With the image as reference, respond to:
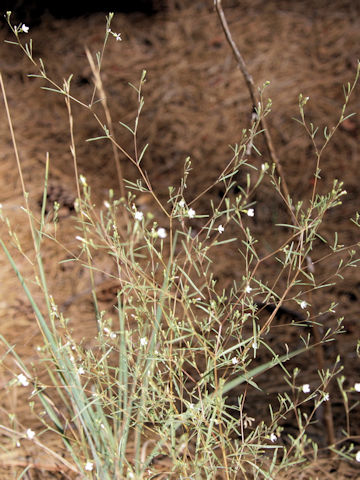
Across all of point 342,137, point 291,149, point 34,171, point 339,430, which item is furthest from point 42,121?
point 339,430

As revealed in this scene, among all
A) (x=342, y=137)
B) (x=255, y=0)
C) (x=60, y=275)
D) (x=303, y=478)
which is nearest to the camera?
(x=303, y=478)

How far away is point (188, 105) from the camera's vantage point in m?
2.58

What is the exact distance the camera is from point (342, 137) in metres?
2.33

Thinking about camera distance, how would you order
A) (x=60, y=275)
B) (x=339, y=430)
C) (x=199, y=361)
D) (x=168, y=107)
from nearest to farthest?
(x=339, y=430), (x=199, y=361), (x=60, y=275), (x=168, y=107)

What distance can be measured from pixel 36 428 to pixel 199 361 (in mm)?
470

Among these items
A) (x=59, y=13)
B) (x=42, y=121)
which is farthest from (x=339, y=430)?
(x=59, y=13)

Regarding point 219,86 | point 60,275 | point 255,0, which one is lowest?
point 60,275

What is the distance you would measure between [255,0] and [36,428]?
92.7 inches

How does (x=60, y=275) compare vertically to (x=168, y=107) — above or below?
below

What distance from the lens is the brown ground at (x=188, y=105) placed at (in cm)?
209

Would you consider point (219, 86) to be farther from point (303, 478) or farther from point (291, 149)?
point (303, 478)

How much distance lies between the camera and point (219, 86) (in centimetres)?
261

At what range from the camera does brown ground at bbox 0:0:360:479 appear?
2.09 m

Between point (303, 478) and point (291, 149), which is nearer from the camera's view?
point (303, 478)
